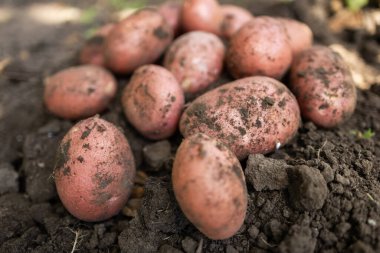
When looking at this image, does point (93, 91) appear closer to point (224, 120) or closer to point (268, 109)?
point (224, 120)

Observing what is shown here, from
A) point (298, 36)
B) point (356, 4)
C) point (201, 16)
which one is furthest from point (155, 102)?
point (356, 4)

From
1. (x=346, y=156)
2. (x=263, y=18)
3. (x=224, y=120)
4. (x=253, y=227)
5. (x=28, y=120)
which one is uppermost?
(x=263, y=18)

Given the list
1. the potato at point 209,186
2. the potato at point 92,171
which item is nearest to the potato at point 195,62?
the potato at point 92,171

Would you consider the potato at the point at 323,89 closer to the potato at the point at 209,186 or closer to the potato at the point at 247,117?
the potato at the point at 247,117

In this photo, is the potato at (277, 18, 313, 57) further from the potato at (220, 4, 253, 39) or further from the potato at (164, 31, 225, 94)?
the potato at (164, 31, 225, 94)

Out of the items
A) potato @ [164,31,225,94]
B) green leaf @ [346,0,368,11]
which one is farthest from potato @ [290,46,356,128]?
green leaf @ [346,0,368,11]

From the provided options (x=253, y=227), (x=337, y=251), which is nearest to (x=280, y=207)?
(x=253, y=227)

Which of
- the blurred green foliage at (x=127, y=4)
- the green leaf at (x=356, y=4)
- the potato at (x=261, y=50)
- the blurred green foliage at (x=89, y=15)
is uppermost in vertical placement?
the potato at (x=261, y=50)
